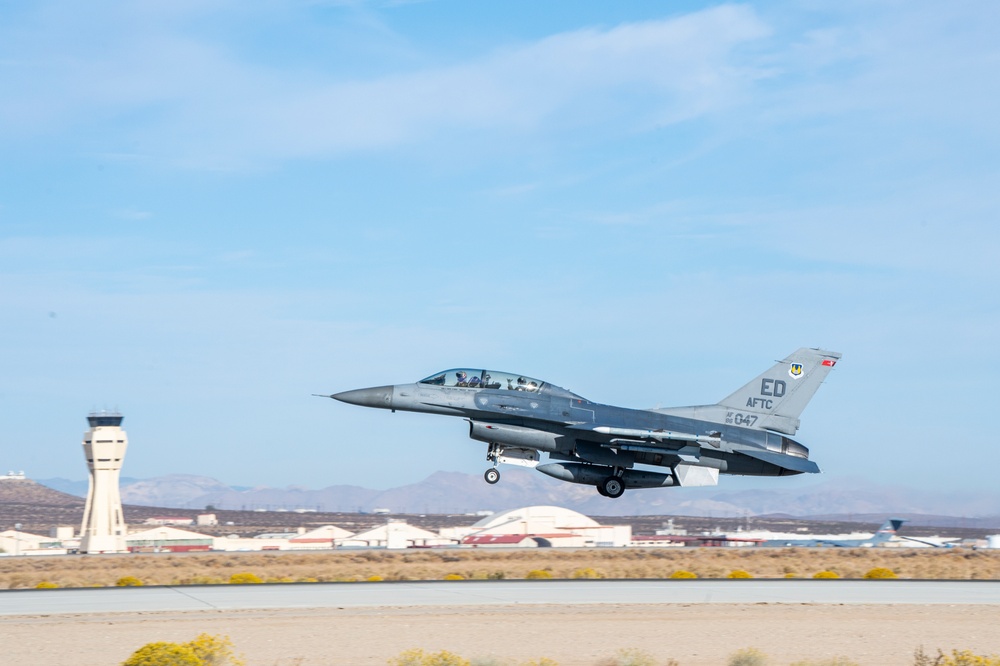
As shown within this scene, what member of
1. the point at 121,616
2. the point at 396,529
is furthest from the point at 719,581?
the point at 396,529

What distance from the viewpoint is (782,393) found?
42594 millimetres

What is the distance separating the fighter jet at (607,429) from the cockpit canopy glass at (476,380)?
35mm

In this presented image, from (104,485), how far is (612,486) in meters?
85.1

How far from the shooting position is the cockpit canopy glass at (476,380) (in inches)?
1515

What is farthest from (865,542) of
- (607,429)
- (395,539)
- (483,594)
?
(483,594)

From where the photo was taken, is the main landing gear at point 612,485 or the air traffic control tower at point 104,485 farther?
the air traffic control tower at point 104,485

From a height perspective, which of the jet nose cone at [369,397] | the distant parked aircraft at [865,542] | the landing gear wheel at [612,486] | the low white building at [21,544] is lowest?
the low white building at [21,544]

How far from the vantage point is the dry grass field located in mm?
54406

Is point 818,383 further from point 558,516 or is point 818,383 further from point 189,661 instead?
point 558,516

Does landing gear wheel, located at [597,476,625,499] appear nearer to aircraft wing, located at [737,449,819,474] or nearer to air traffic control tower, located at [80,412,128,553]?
aircraft wing, located at [737,449,819,474]

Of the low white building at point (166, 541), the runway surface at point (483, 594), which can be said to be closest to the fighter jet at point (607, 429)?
the runway surface at point (483, 594)

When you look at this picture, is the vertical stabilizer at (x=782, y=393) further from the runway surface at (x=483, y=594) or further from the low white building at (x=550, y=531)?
the low white building at (x=550, y=531)

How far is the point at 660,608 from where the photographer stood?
3300 cm

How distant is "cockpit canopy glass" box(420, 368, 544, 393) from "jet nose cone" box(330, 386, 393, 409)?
4.33 ft
